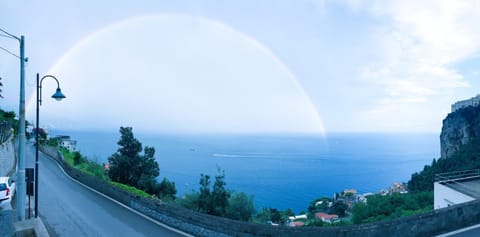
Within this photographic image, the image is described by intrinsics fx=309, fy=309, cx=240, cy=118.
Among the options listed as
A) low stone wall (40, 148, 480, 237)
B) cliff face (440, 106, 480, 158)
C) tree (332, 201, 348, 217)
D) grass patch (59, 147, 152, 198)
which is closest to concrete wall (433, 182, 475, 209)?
low stone wall (40, 148, 480, 237)

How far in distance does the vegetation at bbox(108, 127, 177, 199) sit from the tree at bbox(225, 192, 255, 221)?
6.46 metres

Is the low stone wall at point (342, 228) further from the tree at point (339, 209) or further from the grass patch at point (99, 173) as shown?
the tree at point (339, 209)

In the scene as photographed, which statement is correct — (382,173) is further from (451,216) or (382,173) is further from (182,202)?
(451,216)

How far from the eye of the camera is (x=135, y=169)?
29750mm

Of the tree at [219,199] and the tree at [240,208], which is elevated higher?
the tree at [219,199]

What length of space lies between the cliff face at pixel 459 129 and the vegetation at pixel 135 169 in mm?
60395

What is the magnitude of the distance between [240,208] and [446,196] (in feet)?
46.8

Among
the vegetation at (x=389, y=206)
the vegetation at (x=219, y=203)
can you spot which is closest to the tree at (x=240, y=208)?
the vegetation at (x=219, y=203)

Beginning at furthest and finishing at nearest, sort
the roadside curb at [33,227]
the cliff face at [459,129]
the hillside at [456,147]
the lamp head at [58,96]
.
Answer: the cliff face at [459,129] → the hillside at [456,147] → the lamp head at [58,96] → the roadside curb at [33,227]

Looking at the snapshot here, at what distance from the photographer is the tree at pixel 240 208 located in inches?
955

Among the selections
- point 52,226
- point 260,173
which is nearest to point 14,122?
point 52,226

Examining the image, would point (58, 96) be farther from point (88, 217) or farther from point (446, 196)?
point (446, 196)

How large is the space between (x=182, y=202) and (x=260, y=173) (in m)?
87.4

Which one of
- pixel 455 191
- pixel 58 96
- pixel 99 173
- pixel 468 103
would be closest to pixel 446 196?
pixel 455 191
